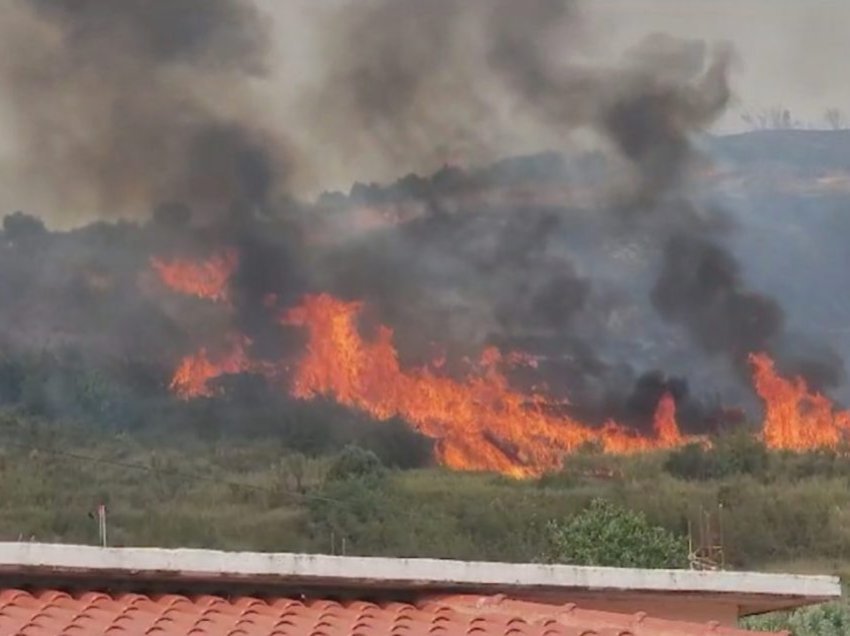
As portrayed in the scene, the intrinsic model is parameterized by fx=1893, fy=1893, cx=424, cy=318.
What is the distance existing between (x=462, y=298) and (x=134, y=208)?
265 cm

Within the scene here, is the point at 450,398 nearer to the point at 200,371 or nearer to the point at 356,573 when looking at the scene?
the point at 200,371

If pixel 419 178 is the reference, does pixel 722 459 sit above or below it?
below

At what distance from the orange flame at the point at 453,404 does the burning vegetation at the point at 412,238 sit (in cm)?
2

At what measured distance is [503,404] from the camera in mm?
14695

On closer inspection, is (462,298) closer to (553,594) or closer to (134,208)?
(134,208)

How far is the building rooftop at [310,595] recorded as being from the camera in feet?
16.7

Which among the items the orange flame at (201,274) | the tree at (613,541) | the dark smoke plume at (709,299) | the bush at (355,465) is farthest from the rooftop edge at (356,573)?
the dark smoke plume at (709,299)

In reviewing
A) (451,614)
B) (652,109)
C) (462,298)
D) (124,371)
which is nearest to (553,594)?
(451,614)

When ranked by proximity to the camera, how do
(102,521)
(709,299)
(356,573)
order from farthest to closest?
(709,299), (102,521), (356,573)

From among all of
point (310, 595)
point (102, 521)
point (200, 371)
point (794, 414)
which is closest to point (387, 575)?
point (310, 595)

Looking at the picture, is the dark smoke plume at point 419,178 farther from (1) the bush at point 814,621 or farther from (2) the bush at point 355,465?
(1) the bush at point 814,621

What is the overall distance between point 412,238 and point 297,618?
9676 mm

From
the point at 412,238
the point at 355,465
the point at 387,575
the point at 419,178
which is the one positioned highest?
the point at 419,178

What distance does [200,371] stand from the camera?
544 inches
